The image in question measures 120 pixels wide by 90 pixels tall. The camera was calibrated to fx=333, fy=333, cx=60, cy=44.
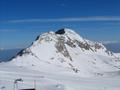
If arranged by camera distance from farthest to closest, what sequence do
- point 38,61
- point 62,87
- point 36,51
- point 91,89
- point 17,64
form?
1. point 36,51
2. point 38,61
3. point 17,64
4. point 91,89
5. point 62,87

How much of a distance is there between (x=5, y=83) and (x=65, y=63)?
107 metres

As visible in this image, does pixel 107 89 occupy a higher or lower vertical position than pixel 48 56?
lower

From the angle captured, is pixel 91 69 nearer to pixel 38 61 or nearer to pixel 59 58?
pixel 59 58

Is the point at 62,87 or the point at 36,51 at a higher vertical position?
the point at 36,51

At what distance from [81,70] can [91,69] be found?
32.1 ft

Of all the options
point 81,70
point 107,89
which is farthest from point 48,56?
point 107,89

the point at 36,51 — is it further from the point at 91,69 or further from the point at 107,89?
the point at 107,89

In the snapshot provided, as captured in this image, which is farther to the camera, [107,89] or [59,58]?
[59,58]

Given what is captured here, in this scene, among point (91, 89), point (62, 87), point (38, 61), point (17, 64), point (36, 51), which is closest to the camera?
point (62, 87)

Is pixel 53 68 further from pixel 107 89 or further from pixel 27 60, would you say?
pixel 107 89

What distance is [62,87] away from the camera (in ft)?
262

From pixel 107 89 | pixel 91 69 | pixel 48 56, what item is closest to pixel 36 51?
pixel 48 56

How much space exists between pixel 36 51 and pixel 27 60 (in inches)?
818

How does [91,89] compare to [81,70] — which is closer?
[91,89]
